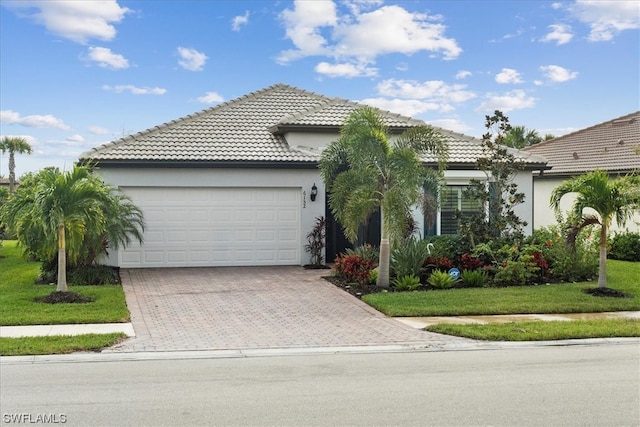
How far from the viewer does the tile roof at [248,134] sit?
18.0m

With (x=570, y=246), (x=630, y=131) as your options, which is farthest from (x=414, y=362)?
(x=630, y=131)

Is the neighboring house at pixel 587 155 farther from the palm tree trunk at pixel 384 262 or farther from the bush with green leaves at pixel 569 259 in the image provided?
the palm tree trunk at pixel 384 262

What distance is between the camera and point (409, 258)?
591 inches

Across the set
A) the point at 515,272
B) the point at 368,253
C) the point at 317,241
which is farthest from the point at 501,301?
the point at 317,241

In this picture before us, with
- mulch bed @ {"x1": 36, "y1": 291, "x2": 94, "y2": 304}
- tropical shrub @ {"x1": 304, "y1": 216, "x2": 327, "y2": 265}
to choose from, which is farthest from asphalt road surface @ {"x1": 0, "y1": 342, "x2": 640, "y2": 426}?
tropical shrub @ {"x1": 304, "y1": 216, "x2": 327, "y2": 265}

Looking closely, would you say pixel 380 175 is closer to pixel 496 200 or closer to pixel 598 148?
pixel 496 200

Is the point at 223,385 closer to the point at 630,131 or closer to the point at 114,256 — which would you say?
the point at 114,256

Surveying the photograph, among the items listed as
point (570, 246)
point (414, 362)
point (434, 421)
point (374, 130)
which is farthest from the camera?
point (570, 246)

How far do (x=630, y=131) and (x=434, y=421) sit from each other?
80.6ft

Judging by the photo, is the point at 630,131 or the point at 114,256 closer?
the point at 114,256

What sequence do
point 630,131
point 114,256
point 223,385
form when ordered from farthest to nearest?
point 630,131
point 114,256
point 223,385

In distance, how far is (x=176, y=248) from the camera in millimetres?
17984

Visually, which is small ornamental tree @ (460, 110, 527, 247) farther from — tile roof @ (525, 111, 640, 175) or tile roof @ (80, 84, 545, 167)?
tile roof @ (525, 111, 640, 175)

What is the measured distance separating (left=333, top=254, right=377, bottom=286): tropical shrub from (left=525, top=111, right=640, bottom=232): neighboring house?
11.1 meters
